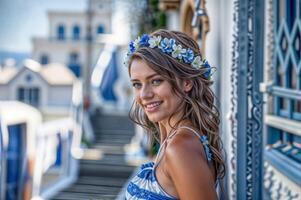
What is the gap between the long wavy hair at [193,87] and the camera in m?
1.41

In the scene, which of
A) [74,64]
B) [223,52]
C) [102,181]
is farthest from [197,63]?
[74,64]

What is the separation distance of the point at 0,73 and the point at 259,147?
1471cm

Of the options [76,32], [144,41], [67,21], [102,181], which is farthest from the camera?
[67,21]

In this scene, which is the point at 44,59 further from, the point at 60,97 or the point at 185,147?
the point at 185,147

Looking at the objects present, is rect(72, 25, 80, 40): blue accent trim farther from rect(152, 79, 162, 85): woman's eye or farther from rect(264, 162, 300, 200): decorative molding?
rect(152, 79, 162, 85): woman's eye

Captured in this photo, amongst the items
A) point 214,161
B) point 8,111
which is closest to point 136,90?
point 214,161

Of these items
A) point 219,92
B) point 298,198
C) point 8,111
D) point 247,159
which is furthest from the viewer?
point 8,111

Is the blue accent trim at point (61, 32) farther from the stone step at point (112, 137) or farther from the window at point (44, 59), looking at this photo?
the stone step at point (112, 137)

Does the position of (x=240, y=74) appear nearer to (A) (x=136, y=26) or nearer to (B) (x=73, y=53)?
(A) (x=136, y=26)

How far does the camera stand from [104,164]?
47.2 ft

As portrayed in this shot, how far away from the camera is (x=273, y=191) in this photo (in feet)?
9.36

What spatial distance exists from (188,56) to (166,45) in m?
0.07

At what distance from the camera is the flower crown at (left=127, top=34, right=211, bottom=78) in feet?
4.68

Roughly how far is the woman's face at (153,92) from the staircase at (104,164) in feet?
30.3
